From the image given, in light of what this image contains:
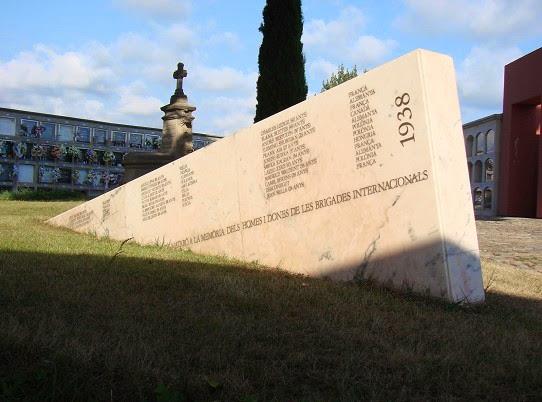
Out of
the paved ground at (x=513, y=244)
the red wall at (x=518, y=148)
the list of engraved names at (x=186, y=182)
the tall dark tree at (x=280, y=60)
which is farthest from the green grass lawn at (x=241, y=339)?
the red wall at (x=518, y=148)

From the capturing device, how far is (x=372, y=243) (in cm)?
398

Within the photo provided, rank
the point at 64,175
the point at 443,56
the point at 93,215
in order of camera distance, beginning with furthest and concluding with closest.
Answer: the point at 64,175, the point at 93,215, the point at 443,56

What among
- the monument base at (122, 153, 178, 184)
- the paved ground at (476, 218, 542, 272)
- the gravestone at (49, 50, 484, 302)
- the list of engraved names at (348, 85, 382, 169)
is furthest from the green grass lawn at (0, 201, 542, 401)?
the monument base at (122, 153, 178, 184)

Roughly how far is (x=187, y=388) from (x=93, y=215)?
5.99m

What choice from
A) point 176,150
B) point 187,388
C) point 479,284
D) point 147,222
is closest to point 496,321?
point 479,284

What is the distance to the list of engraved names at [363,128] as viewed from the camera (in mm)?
4020

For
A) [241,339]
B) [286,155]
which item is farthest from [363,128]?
[241,339]

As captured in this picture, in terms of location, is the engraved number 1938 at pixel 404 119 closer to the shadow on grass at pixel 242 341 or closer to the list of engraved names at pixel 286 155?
the list of engraved names at pixel 286 155

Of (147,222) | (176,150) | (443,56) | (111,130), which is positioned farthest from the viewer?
(111,130)

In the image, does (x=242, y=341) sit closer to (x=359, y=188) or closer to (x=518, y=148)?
(x=359, y=188)

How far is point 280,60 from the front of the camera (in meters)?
12.9

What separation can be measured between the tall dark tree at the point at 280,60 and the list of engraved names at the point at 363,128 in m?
8.58

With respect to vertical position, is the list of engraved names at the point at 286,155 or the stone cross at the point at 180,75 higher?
the stone cross at the point at 180,75

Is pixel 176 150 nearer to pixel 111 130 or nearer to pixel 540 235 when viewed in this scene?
pixel 540 235
